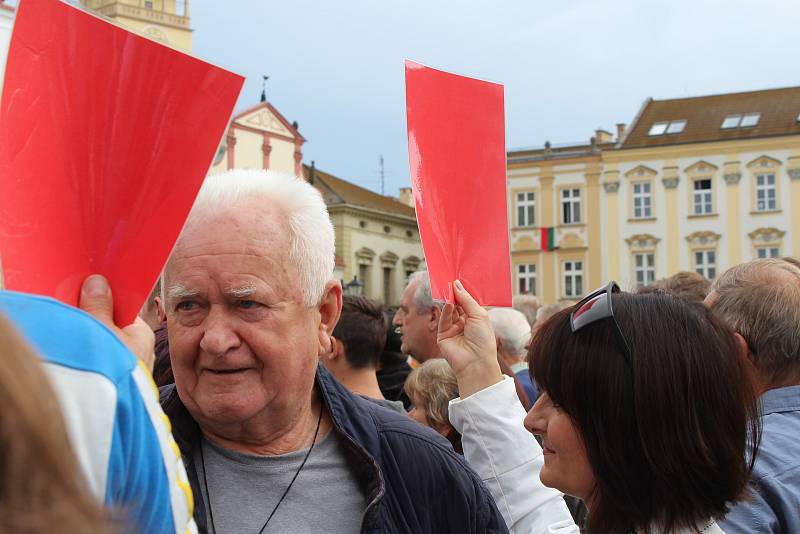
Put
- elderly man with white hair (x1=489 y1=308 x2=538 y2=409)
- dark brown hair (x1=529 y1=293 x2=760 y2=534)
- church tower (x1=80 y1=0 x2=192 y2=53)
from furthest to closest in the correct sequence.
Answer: church tower (x1=80 y1=0 x2=192 y2=53) < elderly man with white hair (x1=489 y1=308 x2=538 y2=409) < dark brown hair (x1=529 y1=293 x2=760 y2=534)

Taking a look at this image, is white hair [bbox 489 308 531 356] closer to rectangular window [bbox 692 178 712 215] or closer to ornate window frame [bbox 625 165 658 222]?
ornate window frame [bbox 625 165 658 222]

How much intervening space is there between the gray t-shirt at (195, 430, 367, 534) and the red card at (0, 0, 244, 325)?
0.60m

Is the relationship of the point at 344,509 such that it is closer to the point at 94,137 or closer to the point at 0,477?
the point at 94,137

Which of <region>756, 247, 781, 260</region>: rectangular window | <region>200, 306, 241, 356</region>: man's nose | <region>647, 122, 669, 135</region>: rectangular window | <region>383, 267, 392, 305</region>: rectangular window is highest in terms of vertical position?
<region>647, 122, 669, 135</region>: rectangular window

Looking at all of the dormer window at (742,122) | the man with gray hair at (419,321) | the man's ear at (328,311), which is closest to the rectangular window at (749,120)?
the dormer window at (742,122)

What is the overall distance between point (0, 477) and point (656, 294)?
5.02 feet

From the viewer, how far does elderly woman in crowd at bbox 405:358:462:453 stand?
4.24 m

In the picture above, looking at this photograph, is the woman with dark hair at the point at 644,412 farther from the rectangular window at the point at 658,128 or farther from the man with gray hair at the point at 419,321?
the rectangular window at the point at 658,128

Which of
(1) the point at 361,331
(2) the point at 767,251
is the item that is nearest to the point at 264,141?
(2) the point at 767,251

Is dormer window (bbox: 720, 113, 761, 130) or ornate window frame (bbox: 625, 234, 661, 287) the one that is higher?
dormer window (bbox: 720, 113, 761, 130)

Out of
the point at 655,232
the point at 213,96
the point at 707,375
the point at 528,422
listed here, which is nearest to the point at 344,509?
the point at 528,422

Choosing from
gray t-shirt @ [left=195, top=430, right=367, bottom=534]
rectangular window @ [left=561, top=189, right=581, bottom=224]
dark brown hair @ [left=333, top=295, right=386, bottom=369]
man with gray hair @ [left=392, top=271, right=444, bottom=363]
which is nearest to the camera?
gray t-shirt @ [left=195, top=430, right=367, bottom=534]

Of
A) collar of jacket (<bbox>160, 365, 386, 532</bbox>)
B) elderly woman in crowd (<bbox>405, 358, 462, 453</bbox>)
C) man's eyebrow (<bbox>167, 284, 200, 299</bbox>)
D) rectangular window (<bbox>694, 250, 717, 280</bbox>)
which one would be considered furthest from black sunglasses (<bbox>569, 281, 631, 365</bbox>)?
rectangular window (<bbox>694, 250, 717, 280</bbox>)

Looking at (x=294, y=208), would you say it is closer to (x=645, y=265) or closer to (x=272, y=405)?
(x=272, y=405)
